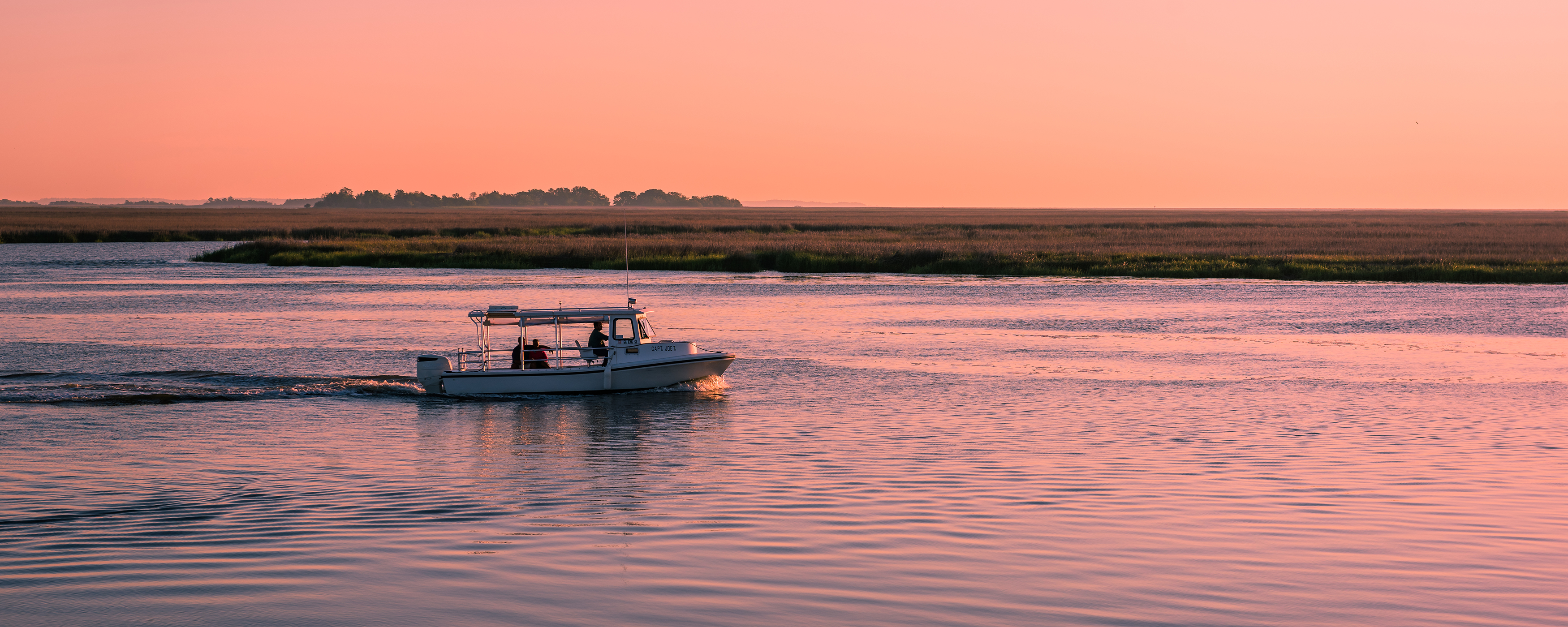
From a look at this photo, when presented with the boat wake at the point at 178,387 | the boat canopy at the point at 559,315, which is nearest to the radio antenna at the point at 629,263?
the boat canopy at the point at 559,315

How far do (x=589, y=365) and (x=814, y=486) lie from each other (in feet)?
40.8

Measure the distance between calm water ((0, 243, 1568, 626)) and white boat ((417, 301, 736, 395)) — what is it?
47 centimetres

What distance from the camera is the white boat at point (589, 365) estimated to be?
2655 cm

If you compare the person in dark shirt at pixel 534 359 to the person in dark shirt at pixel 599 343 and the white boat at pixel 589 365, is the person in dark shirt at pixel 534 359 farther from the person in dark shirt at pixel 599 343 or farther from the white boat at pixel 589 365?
the person in dark shirt at pixel 599 343

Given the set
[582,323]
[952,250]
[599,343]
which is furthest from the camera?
[952,250]

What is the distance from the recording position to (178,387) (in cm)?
2678

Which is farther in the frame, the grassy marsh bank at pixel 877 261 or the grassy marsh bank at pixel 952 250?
the grassy marsh bank at pixel 952 250

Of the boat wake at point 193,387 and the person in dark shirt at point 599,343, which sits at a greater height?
the person in dark shirt at point 599,343

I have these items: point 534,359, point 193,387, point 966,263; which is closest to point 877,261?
point 966,263

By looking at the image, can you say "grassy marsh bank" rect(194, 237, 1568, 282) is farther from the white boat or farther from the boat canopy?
the boat canopy

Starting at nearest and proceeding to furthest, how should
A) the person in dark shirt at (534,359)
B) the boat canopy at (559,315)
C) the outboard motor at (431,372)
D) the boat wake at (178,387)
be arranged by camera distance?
1. the boat wake at (178,387)
2. the outboard motor at (431,372)
3. the person in dark shirt at (534,359)
4. the boat canopy at (559,315)

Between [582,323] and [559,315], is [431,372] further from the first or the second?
[582,323]

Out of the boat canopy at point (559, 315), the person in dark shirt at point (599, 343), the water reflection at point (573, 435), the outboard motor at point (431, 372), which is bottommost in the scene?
the water reflection at point (573, 435)

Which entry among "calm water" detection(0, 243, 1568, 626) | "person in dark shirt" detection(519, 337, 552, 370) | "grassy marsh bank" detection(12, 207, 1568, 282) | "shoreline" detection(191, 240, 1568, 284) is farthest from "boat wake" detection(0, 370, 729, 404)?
"grassy marsh bank" detection(12, 207, 1568, 282)
